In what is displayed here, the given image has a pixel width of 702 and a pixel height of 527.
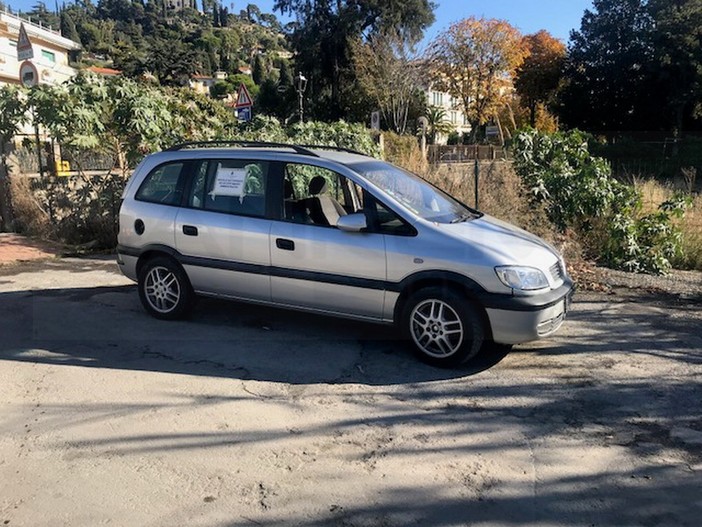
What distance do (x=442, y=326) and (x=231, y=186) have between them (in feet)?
8.00

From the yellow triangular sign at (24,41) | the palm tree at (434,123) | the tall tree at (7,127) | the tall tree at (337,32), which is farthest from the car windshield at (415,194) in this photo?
the palm tree at (434,123)

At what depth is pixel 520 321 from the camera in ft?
15.3

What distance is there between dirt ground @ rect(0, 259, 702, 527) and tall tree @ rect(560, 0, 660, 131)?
1496 inches

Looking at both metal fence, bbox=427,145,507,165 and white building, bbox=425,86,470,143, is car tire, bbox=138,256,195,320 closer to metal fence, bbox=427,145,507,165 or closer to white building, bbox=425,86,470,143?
metal fence, bbox=427,145,507,165

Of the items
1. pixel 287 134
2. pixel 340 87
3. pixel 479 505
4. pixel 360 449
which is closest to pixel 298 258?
pixel 360 449

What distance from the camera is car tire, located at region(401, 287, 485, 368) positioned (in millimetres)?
4762

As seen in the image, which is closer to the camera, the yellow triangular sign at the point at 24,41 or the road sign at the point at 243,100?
the yellow triangular sign at the point at 24,41

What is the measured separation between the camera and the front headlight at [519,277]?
183 inches

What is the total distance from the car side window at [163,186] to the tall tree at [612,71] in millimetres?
38481

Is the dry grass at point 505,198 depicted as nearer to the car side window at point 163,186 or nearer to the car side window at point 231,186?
the car side window at point 231,186

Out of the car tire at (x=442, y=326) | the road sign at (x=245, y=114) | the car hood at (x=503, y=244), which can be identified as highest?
the road sign at (x=245, y=114)

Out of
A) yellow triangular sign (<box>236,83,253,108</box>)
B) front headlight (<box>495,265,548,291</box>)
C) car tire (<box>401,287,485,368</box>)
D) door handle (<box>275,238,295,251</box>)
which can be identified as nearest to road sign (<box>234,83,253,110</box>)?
yellow triangular sign (<box>236,83,253,108</box>)

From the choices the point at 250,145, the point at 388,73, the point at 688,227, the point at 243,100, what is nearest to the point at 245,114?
the point at 243,100

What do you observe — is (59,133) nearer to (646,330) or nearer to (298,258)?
(298,258)
